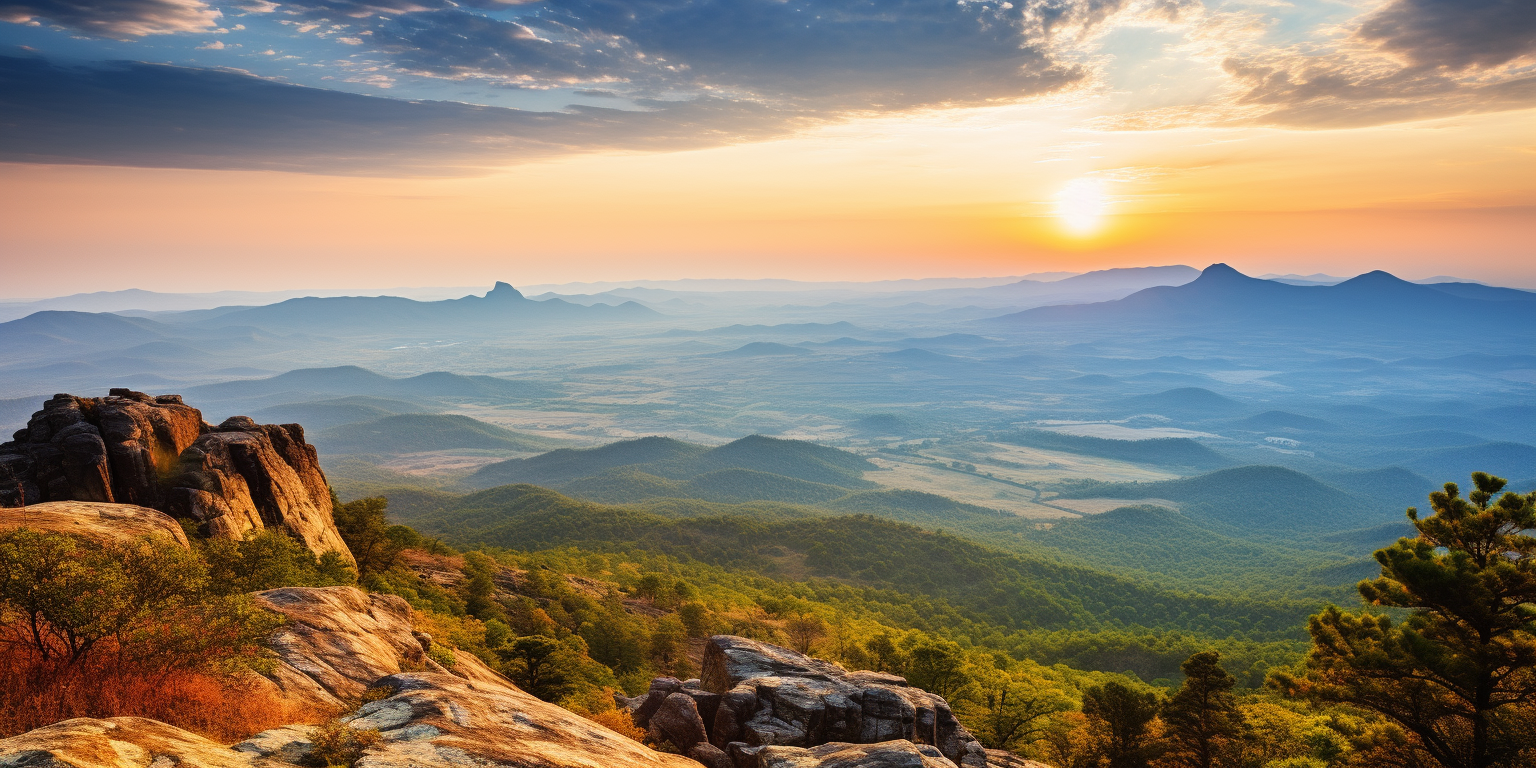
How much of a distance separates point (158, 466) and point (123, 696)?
27.2 m

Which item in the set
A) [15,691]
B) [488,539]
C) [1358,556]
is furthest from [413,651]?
[1358,556]

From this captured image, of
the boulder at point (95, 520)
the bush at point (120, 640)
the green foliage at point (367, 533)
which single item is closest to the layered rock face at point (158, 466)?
the green foliage at point (367, 533)

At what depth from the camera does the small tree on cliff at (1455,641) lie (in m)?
21.7

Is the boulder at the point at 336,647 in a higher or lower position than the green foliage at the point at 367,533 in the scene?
higher

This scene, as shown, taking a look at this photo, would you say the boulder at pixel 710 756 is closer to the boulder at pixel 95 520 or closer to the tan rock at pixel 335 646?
the tan rock at pixel 335 646

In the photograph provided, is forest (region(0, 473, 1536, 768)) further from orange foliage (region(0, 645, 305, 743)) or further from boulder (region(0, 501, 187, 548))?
boulder (region(0, 501, 187, 548))

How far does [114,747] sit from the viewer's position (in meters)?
10.3

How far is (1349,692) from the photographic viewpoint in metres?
24.0

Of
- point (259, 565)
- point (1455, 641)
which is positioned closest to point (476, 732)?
point (259, 565)

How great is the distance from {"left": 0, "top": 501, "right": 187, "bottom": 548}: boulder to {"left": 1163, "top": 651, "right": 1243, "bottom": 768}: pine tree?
43.7 m

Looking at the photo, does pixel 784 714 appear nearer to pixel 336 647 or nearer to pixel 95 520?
pixel 336 647

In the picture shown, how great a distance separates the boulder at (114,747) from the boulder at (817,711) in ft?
55.2

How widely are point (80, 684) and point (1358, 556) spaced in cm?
18467

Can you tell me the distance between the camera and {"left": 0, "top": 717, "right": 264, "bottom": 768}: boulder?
9250 millimetres
